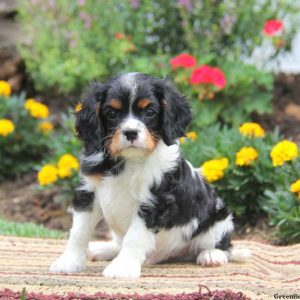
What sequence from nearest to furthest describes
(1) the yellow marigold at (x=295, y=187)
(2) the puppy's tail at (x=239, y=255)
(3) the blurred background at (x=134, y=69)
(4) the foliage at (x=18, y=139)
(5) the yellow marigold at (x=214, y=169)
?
(2) the puppy's tail at (x=239, y=255) → (1) the yellow marigold at (x=295, y=187) → (5) the yellow marigold at (x=214, y=169) → (3) the blurred background at (x=134, y=69) → (4) the foliage at (x=18, y=139)

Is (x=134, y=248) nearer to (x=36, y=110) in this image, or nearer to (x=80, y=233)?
(x=80, y=233)

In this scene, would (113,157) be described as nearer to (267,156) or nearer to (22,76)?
(267,156)

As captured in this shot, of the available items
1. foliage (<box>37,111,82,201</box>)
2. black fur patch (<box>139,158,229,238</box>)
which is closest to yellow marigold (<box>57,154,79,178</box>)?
foliage (<box>37,111,82,201</box>)

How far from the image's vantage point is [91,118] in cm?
483

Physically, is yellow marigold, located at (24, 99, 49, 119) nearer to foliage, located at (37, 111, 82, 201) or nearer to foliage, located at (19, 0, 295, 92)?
foliage, located at (37, 111, 82, 201)

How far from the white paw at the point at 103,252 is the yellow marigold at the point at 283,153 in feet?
6.73

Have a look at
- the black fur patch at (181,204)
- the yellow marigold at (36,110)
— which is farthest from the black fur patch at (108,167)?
the yellow marigold at (36,110)

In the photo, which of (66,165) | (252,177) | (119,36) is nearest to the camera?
(252,177)

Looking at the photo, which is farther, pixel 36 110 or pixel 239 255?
pixel 36 110

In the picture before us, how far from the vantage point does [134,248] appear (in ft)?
15.7

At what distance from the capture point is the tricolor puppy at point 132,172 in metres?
4.65

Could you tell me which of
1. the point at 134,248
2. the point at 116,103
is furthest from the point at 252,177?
the point at 116,103

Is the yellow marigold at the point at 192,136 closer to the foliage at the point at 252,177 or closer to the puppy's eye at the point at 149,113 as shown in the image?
the foliage at the point at 252,177

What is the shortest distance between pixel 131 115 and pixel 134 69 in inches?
195
